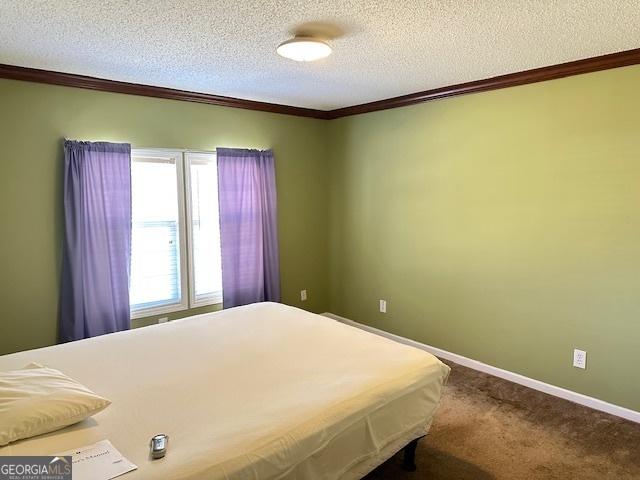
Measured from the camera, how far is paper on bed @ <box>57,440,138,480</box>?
134cm

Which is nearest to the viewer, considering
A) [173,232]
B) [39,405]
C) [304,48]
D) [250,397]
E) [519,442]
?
[39,405]

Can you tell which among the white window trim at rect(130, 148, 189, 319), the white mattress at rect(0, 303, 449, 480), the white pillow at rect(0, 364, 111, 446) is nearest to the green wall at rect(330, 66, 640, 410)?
the white mattress at rect(0, 303, 449, 480)

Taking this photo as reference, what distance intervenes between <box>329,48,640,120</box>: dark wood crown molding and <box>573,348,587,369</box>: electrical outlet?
186 cm

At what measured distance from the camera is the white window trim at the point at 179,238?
355cm

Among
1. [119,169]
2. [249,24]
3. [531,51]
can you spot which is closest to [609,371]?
[531,51]

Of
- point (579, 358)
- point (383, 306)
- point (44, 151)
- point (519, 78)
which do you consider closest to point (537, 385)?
point (579, 358)

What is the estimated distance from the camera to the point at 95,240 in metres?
3.22

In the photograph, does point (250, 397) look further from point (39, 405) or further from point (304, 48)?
point (304, 48)

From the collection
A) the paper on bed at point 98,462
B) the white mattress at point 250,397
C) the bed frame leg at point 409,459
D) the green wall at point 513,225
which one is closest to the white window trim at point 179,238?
the white mattress at point 250,397

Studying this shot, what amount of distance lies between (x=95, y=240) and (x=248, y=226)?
1.31m

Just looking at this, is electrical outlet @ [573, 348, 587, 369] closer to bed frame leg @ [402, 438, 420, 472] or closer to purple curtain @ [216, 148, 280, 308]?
bed frame leg @ [402, 438, 420, 472]

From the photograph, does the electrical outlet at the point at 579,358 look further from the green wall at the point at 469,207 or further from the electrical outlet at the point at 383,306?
the electrical outlet at the point at 383,306

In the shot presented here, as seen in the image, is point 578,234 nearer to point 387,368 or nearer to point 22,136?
point 387,368

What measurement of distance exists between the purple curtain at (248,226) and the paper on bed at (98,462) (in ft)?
8.15
